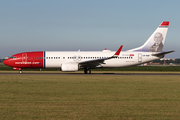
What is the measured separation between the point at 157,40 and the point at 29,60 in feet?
67.6

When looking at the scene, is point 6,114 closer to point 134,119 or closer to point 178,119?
point 134,119

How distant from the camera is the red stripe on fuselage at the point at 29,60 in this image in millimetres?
35969

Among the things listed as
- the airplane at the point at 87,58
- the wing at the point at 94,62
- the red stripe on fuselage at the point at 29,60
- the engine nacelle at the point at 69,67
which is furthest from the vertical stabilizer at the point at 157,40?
the red stripe on fuselage at the point at 29,60

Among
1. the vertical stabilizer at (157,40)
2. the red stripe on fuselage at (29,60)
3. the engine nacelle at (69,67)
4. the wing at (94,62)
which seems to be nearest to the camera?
the engine nacelle at (69,67)

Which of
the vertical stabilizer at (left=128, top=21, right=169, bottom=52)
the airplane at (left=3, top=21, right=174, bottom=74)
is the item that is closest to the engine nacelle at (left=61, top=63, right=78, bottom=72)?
the airplane at (left=3, top=21, right=174, bottom=74)

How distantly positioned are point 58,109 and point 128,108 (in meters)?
2.92

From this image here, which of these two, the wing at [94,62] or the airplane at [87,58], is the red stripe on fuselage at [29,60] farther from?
the wing at [94,62]

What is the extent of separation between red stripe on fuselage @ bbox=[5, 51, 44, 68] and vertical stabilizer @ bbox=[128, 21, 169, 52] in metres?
16.3

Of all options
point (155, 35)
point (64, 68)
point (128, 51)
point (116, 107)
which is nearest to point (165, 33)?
point (155, 35)

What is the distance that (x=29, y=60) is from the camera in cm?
3600

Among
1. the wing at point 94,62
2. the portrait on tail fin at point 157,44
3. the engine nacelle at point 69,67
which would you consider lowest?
the engine nacelle at point 69,67

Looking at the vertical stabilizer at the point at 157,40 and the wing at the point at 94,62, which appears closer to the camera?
the wing at the point at 94,62

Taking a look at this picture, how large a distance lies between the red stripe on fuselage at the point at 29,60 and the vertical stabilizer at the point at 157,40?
16272mm

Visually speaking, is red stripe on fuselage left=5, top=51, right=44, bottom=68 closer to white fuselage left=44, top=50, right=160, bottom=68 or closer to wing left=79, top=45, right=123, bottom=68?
white fuselage left=44, top=50, right=160, bottom=68
